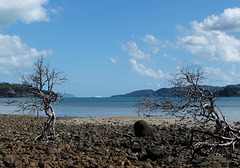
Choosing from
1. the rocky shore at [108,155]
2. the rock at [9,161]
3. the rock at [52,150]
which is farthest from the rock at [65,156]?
the rock at [9,161]

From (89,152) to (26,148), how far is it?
227 cm

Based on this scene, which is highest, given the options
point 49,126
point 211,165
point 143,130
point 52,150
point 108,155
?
point 49,126

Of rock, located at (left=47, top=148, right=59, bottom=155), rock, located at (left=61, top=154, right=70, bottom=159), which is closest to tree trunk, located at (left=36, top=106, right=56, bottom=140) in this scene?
rock, located at (left=47, top=148, right=59, bottom=155)

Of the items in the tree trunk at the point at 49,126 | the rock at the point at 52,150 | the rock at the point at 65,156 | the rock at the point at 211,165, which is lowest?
the rock at the point at 211,165

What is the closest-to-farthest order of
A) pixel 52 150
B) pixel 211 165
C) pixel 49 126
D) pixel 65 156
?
pixel 211 165, pixel 65 156, pixel 52 150, pixel 49 126

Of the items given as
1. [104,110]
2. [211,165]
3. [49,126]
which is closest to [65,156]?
[49,126]

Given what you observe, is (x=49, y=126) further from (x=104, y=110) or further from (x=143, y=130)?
(x=104, y=110)

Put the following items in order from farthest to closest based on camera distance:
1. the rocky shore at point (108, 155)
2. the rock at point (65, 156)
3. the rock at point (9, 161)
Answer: the rock at point (65, 156)
the rocky shore at point (108, 155)
the rock at point (9, 161)

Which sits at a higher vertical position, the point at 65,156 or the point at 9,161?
the point at 9,161

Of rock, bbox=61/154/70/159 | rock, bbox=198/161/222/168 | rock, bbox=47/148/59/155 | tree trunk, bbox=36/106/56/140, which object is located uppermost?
tree trunk, bbox=36/106/56/140

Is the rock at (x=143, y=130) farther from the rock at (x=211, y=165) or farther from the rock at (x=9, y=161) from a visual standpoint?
the rock at (x=9, y=161)

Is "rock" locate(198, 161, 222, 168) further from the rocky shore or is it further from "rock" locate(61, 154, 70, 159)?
"rock" locate(61, 154, 70, 159)

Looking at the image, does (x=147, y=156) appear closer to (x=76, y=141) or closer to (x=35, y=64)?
(x=76, y=141)

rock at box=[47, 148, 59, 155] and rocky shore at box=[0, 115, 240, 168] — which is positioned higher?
rock at box=[47, 148, 59, 155]
